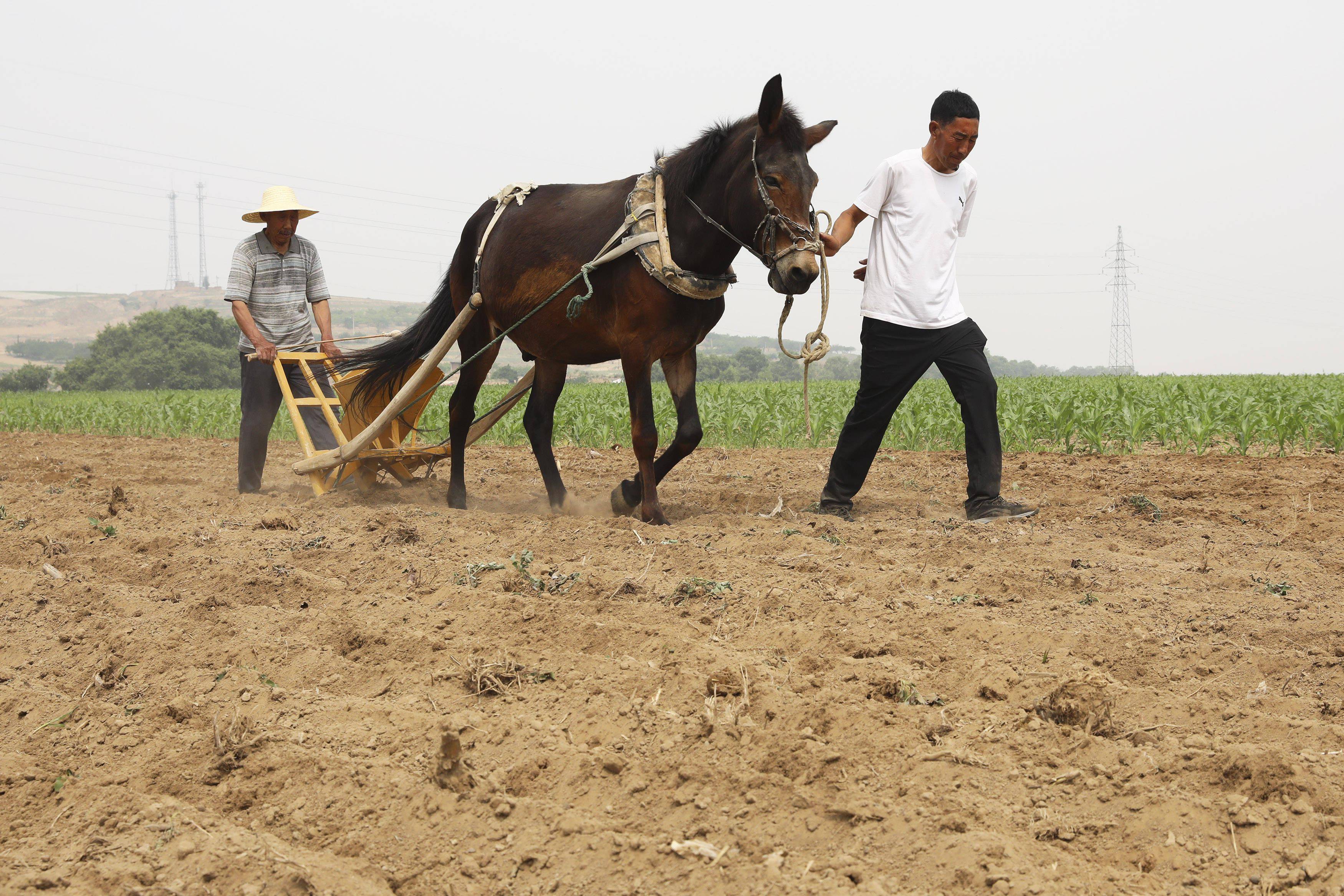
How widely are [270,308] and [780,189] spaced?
406 cm

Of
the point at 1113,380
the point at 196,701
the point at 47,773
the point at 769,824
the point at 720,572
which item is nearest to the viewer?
the point at 769,824

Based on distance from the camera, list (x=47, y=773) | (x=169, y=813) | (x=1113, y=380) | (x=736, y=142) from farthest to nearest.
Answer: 1. (x=1113, y=380)
2. (x=736, y=142)
3. (x=47, y=773)
4. (x=169, y=813)

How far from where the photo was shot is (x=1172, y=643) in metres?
3.31

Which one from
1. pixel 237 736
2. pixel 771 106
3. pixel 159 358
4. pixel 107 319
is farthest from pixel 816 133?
pixel 107 319

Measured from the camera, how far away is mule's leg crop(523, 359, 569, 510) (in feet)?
21.4

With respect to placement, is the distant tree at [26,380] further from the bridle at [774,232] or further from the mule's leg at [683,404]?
the bridle at [774,232]

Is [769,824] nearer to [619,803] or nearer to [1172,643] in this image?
[619,803]

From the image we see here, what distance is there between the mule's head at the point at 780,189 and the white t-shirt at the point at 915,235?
0.75 m

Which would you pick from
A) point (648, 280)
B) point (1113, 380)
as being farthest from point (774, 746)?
point (1113, 380)

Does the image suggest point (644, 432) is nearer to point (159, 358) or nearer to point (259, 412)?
point (259, 412)

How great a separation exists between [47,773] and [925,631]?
267 cm

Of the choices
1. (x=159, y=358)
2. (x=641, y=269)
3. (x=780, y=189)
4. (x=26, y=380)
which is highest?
(x=159, y=358)

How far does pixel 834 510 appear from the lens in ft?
19.6

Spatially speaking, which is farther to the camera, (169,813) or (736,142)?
(736,142)
